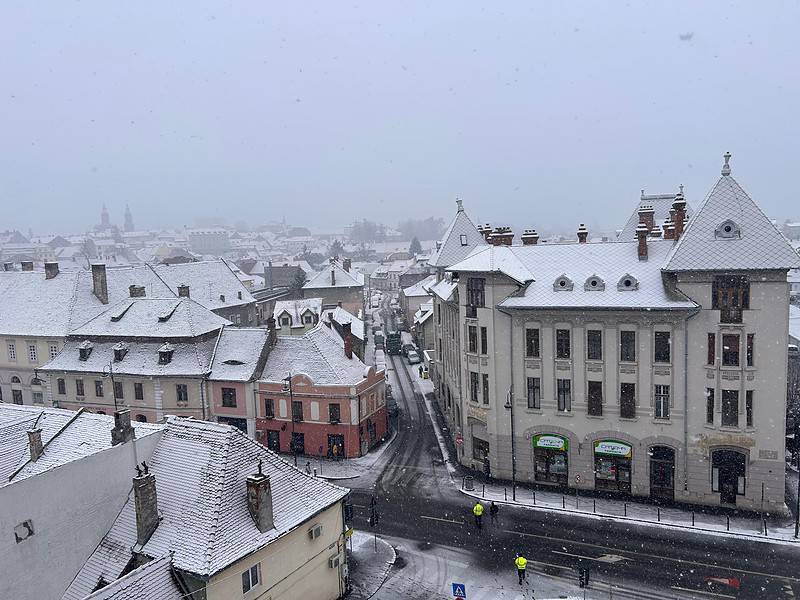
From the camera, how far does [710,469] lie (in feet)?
129

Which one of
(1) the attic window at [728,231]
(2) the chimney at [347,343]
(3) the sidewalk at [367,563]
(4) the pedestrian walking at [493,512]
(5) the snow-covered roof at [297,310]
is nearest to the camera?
(3) the sidewalk at [367,563]

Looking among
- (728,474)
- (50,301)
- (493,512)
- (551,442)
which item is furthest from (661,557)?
(50,301)

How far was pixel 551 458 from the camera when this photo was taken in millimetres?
43094

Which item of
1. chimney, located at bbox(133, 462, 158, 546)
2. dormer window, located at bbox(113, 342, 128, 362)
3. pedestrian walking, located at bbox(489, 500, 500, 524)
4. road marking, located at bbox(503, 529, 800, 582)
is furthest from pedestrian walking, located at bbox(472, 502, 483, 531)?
dormer window, located at bbox(113, 342, 128, 362)

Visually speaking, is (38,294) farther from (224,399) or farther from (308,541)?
(308,541)

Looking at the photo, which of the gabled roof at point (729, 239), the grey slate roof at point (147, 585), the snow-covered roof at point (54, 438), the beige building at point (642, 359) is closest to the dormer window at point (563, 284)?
the beige building at point (642, 359)

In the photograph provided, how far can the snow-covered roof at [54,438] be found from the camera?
27.3 metres

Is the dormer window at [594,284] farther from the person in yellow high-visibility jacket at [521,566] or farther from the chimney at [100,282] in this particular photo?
the chimney at [100,282]

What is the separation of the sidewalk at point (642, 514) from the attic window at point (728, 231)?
1607cm

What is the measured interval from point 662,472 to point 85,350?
46433mm

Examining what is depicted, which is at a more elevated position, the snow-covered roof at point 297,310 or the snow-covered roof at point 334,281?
the snow-covered roof at point 334,281

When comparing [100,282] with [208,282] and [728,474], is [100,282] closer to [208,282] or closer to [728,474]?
[208,282]

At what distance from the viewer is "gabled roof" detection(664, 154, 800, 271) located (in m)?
37.5

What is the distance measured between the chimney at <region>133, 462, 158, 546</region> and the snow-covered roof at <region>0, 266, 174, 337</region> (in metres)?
42.6
